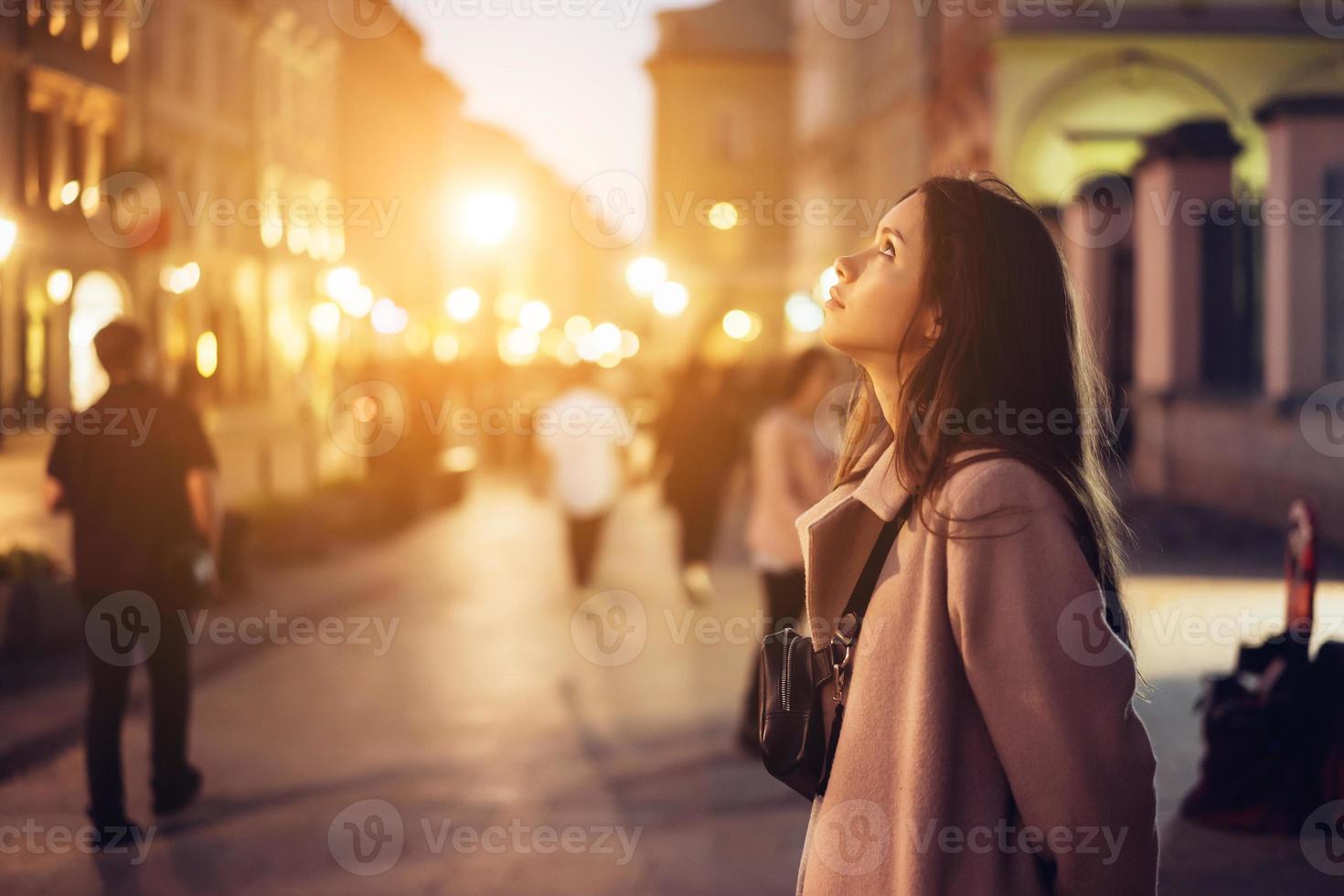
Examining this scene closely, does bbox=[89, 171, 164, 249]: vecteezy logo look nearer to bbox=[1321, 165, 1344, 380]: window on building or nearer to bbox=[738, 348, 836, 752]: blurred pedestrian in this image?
bbox=[738, 348, 836, 752]: blurred pedestrian

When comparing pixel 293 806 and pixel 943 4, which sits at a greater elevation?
pixel 943 4

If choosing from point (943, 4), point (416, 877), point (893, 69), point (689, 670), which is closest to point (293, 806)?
point (416, 877)

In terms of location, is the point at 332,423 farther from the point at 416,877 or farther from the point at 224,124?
the point at 416,877

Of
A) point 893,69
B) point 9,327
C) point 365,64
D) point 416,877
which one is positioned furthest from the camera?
point 365,64

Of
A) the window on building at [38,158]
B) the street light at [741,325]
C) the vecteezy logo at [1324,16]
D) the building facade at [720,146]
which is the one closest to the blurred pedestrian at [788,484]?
the window on building at [38,158]

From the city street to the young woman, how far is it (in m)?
3.43

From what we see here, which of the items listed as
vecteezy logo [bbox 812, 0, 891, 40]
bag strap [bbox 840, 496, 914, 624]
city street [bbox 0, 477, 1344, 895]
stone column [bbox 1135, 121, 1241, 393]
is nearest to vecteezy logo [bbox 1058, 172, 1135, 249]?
stone column [bbox 1135, 121, 1241, 393]

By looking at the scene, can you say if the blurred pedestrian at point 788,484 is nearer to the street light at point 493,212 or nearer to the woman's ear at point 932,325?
the woman's ear at point 932,325

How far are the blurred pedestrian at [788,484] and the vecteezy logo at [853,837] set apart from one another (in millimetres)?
5381

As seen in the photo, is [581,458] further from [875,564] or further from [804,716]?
[875,564]

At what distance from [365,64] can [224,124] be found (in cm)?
2233

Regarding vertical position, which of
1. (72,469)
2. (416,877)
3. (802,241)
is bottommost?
(416,877)

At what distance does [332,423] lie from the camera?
29.2 meters

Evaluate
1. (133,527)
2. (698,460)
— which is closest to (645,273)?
(698,460)
